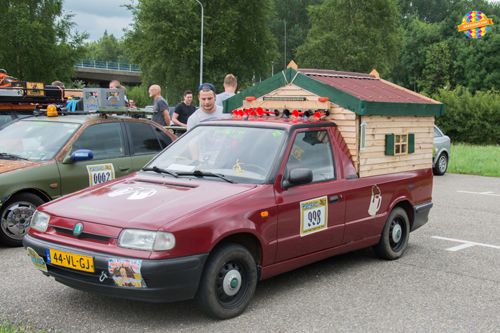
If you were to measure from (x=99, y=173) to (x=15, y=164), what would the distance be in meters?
1.04

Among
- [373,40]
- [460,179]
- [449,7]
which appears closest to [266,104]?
[460,179]

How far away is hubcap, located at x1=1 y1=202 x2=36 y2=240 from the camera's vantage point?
5.98 meters

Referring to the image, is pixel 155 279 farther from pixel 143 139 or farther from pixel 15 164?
pixel 143 139

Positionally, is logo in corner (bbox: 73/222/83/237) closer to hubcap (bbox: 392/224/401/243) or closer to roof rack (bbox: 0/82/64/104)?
hubcap (bbox: 392/224/401/243)

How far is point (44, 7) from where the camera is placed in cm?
3108

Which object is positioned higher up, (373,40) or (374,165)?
(373,40)

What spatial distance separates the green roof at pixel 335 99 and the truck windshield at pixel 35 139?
7.24 ft

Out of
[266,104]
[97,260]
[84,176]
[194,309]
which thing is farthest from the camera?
[84,176]

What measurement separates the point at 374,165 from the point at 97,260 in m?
3.23

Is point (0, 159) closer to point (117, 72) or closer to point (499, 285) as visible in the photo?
point (499, 285)

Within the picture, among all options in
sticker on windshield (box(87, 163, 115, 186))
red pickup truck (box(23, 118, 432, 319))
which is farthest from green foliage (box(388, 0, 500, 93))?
red pickup truck (box(23, 118, 432, 319))

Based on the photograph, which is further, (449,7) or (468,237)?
(449,7)

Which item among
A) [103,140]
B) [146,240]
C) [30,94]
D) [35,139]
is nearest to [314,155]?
[146,240]

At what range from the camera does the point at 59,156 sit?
656 cm
